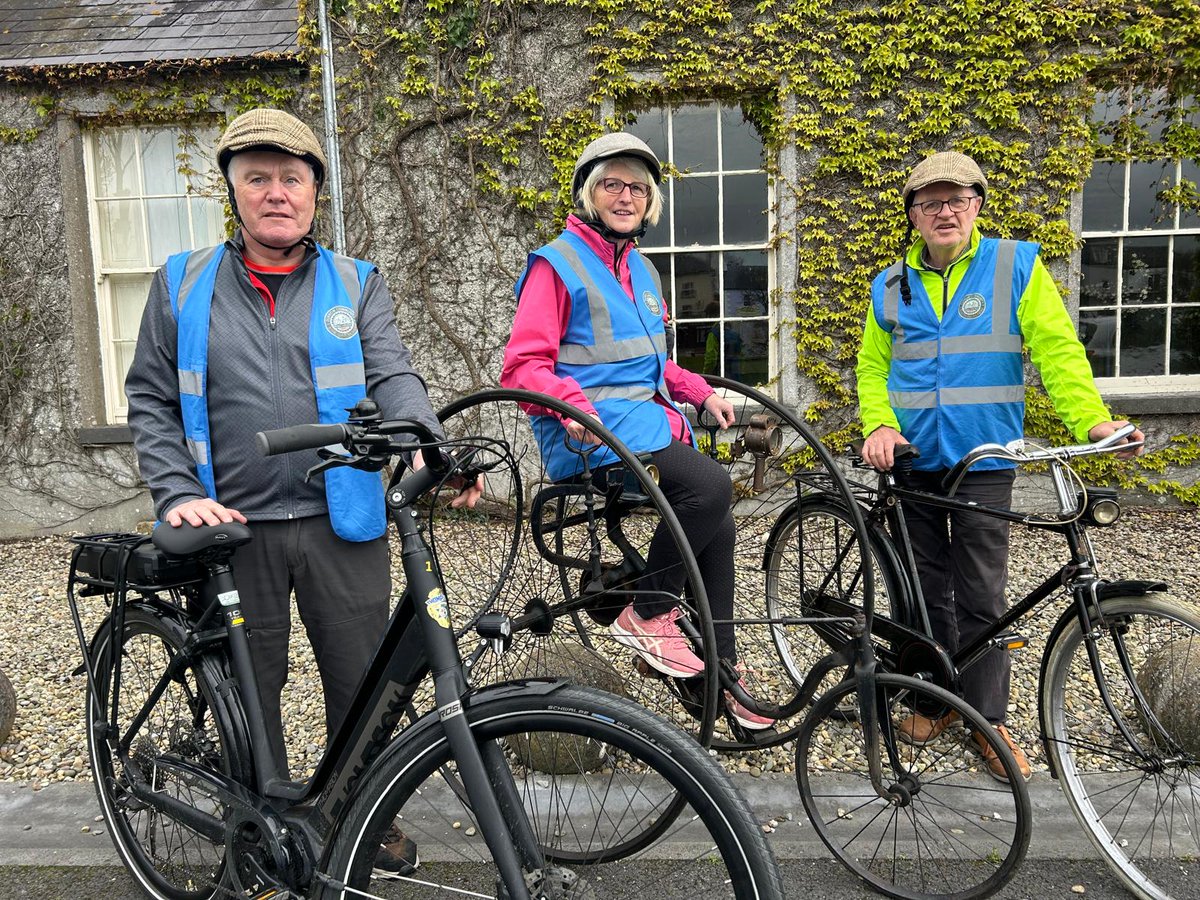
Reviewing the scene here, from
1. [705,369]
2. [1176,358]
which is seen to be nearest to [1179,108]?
[1176,358]

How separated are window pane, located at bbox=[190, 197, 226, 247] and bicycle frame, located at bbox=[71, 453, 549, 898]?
18.4ft

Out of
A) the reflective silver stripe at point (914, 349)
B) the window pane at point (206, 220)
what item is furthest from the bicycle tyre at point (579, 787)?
the window pane at point (206, 220)

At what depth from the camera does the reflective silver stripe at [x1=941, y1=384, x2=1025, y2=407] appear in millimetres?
2875

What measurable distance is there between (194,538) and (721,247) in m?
5.42

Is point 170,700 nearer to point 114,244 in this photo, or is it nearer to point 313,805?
point 313,805

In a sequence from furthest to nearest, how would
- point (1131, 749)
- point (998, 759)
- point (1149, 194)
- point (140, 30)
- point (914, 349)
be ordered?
point (140, 30)
point (1149, 194)
point (914, 349)
point (998, 759)
point (1131, 749)

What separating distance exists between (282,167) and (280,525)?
0.94 metres

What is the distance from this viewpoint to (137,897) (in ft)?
7.91

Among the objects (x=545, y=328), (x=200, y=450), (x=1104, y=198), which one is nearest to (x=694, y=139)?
(x=1104, y=198)

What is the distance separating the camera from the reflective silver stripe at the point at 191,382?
2.12m

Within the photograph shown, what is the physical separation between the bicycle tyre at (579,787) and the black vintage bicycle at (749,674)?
360mm

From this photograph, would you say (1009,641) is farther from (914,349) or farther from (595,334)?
(595,334)

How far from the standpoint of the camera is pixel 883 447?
2879 mm

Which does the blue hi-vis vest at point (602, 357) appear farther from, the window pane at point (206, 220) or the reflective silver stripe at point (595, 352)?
the window pane at point (206, 220)
